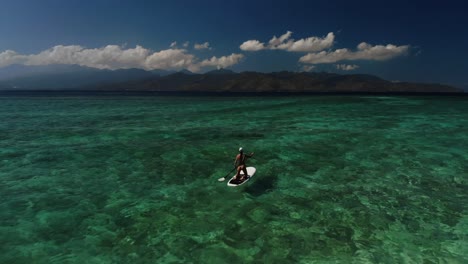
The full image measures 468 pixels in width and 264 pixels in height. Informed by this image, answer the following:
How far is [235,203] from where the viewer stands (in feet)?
61.4

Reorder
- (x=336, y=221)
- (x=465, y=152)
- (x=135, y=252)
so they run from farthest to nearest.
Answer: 1. (x=465, y=152)
2. (x=336, y=221)
3. (x=135, y=252)

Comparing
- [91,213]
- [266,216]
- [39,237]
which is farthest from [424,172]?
[39,237]

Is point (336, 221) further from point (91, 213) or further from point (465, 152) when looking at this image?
point (465, 152)

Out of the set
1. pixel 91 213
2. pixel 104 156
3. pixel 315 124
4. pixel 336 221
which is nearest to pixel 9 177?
pixel 104 156

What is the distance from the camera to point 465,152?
29375 mm

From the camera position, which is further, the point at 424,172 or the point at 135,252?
the point at 424,172

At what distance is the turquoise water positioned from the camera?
13.9 meters

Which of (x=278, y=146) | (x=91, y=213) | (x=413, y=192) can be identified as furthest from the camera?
(x=278, y=146)

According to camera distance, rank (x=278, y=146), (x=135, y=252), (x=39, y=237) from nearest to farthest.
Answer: (x=135, y=252) → (x=39, y=237) → (x=278, y=146)

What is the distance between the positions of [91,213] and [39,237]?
2.82 m

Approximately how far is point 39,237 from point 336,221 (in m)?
14.3

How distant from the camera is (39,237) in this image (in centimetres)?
1512

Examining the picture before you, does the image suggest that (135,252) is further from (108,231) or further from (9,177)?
(9,177)

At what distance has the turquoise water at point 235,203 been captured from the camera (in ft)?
45.7
